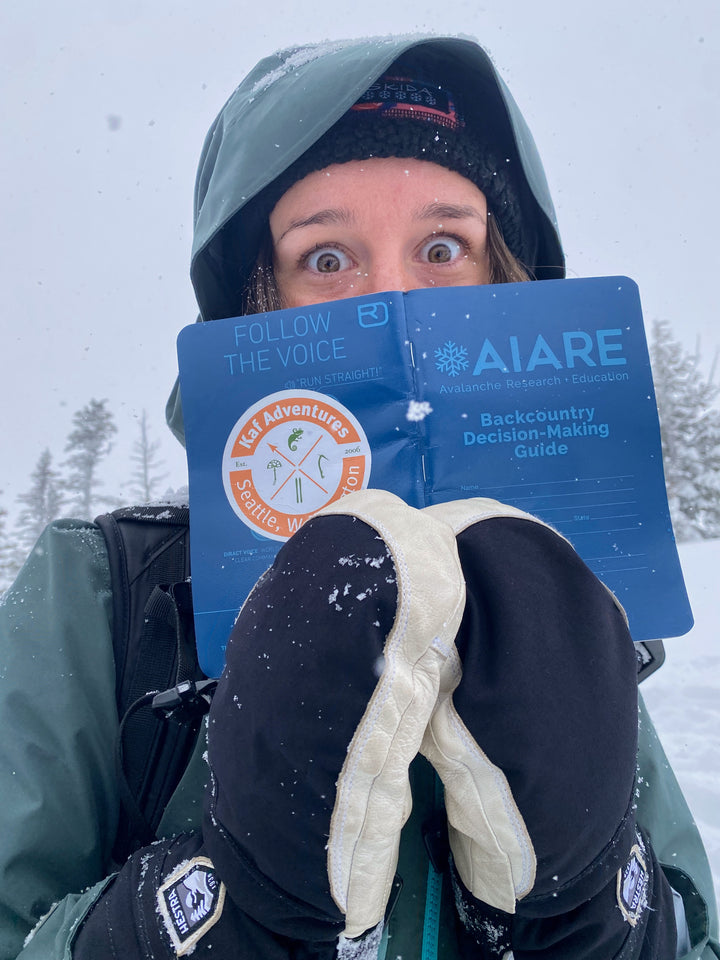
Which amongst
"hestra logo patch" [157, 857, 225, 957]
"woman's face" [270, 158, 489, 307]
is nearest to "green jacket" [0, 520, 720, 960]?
"hestra logo patch" [157, 857, 225, 957]

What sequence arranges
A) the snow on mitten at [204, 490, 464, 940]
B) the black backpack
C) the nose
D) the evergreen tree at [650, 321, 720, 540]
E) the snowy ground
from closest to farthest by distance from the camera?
the snow on mitten at [204, 490, 464, 940] → the black backpack → the nose → the snowy ground → the evergreen tree at [650, 321, 720, 540]

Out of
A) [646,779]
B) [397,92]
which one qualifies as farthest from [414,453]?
[397,92]

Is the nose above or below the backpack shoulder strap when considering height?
above

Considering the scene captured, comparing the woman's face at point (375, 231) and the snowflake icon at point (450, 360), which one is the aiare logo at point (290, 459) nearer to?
the snowflake icon at point (450, 360)

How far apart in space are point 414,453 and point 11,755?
700 millimetres

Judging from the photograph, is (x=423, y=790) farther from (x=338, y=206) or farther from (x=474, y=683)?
(x=338, y=206)

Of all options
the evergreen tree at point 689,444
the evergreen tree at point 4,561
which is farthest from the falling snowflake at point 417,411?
the evergreen tree at point 4,561

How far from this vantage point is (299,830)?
1.77 ft

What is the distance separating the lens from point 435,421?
0.89 metres

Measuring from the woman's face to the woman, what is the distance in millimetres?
682

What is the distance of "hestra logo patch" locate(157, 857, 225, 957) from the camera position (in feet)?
1.97

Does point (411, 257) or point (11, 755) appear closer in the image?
point (11, 755)

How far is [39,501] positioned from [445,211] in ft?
97.5

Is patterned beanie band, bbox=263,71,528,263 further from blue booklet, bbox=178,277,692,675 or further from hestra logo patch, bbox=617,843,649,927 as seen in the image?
hestra logo patch, bbox=617,843,649,927
